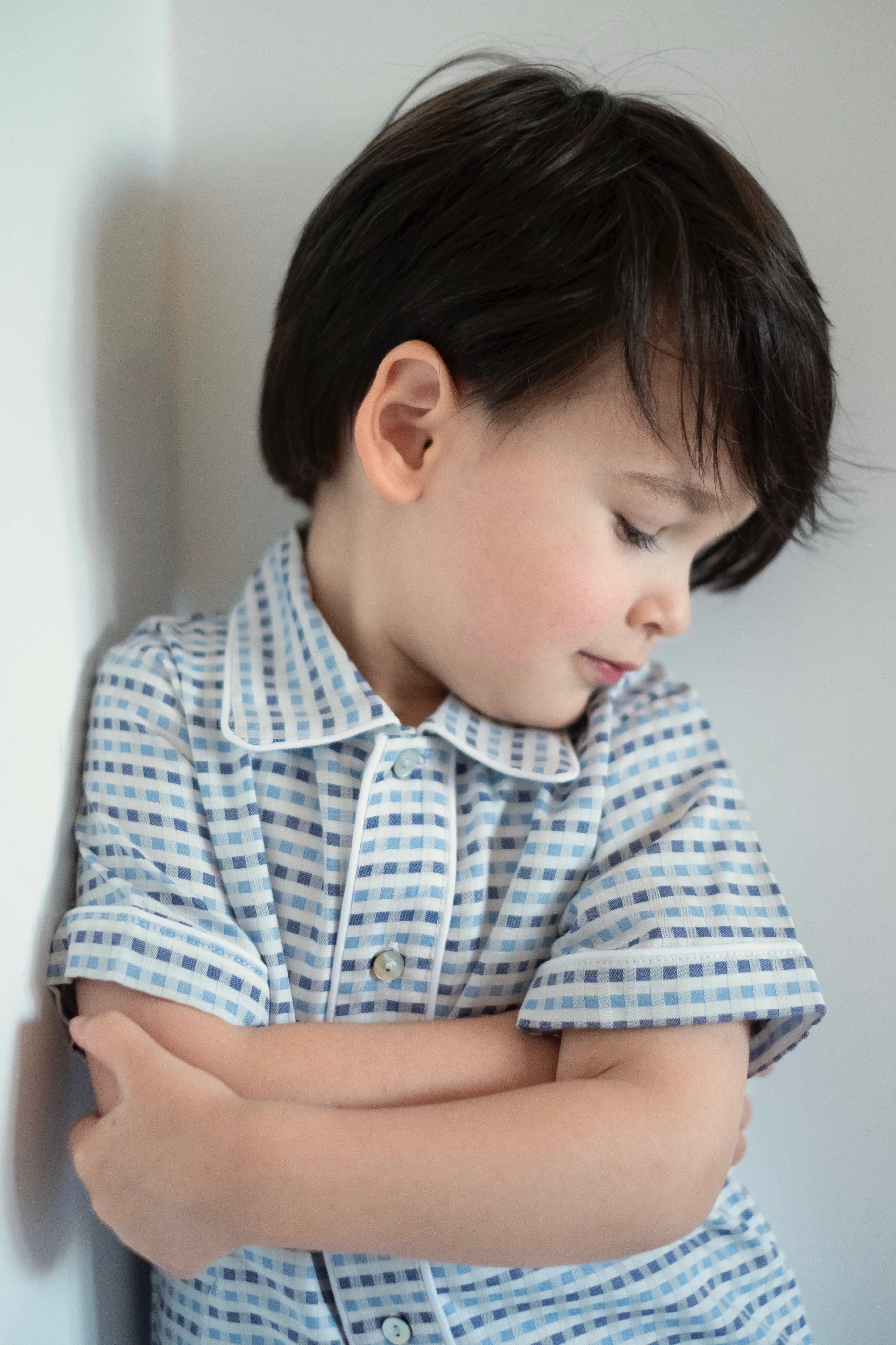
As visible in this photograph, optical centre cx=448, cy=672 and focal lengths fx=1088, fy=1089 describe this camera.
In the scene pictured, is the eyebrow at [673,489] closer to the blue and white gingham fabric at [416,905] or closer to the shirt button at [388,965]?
the blue and white gingham fabric at [416,905]

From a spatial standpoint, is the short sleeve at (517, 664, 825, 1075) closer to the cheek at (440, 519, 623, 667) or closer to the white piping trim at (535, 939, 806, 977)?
the white piping trim at (535, 939, 806, 977)

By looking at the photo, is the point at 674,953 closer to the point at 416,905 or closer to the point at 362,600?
the point at 416,905

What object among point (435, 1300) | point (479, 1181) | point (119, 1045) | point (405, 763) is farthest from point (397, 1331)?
point (405, 763)

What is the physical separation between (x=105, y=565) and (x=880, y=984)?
73 cm

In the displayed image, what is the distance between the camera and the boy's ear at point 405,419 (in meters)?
0.76

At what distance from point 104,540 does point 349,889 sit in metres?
0.33

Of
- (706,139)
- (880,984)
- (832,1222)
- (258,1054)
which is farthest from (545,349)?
(832,1222)

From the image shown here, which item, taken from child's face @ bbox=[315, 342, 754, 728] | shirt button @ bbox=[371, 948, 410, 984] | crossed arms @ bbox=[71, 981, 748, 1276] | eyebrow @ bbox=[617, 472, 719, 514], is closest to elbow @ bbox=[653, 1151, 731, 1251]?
crossed arms @ bbox=[71, 981, 748, 1276]

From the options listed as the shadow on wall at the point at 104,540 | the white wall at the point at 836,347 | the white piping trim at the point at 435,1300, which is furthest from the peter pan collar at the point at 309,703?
the white piping trim at the point at 435,1300

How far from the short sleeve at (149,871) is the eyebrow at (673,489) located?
1.16 ft

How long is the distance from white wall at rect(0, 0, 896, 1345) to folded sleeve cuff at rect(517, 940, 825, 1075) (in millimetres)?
265

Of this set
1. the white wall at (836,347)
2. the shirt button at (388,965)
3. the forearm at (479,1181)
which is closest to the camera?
the forearm at (479,1181)

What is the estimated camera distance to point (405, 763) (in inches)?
30.3

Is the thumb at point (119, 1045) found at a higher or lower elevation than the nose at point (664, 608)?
lower
